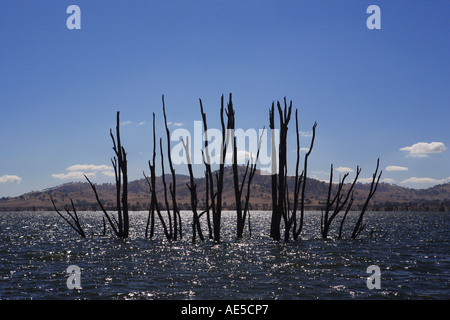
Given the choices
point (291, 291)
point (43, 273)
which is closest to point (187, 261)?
point (43, 273)

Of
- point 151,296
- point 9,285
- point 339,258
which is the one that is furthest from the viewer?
point 339,258

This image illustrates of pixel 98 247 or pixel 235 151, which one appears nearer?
pixel 235 151

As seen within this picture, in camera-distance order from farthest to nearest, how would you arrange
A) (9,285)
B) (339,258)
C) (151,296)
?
(339,258) < (9,285) < (151,296)

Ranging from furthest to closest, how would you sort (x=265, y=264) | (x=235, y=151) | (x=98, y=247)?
(x=98, y=247) → (x=235, y=151) → (x=265, y=264)

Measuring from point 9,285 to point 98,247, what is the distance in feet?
37.8

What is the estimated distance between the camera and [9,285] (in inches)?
499

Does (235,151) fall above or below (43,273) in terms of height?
above

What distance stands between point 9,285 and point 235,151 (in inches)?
505
